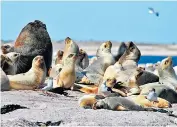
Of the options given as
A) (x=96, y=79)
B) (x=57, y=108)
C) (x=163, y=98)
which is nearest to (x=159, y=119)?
(x=57, y=108)

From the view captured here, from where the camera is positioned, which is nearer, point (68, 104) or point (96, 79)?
point (68, 104)

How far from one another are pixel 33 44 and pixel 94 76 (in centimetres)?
150

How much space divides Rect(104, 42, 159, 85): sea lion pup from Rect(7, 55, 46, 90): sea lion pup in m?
1.87

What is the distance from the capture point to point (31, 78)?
10.1m

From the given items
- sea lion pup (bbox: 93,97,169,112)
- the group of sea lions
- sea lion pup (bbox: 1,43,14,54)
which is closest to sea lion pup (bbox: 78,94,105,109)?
the group of sea lions

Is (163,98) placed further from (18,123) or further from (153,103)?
(18,123)

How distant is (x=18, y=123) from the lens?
256 inches

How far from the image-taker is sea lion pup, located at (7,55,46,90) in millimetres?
9867

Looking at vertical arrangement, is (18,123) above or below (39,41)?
below

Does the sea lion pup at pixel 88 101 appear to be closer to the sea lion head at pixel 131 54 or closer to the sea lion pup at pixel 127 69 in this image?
the sea lion pup at pixel 127 69

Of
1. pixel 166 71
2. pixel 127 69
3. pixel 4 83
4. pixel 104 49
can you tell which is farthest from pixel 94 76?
pixel 4 83

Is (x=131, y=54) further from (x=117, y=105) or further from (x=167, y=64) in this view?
(x=117, y=105)

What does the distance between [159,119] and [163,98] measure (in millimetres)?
2956

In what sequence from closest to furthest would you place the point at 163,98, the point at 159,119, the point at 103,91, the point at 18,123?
the point at 18,123, the point at 159,119, the point at 103,91, the point at 163,98
